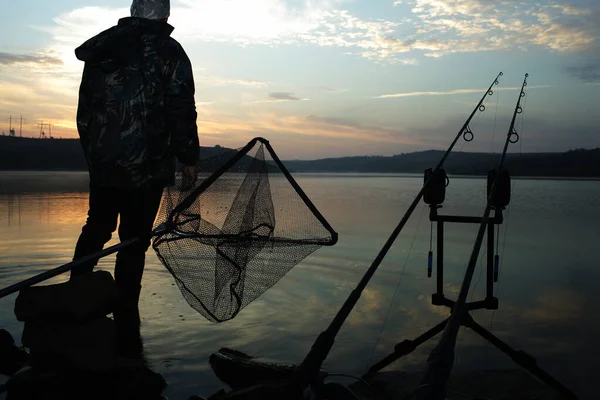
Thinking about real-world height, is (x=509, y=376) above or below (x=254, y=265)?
below

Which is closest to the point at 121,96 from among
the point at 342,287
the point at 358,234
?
the point at 342,287

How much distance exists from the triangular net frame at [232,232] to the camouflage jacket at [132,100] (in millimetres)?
466

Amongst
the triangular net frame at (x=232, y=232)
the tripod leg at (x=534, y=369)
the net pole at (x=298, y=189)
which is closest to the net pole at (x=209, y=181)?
the triangular net frame at (x=232, y=232)

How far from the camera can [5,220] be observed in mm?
15703

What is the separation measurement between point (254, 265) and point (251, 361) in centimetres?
106

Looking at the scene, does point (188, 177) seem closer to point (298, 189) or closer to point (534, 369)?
point (298, 189)

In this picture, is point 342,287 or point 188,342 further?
point 342,287

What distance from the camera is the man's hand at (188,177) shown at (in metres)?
4.94

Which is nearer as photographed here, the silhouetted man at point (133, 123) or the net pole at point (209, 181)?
the silhouetted man at point (133, 123)

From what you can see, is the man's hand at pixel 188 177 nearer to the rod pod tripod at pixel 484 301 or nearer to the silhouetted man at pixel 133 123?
the silhouetted man at pixel 133 123

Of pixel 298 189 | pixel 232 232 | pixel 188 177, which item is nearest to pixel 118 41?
pixel 188 177

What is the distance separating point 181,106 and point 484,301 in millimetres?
3045

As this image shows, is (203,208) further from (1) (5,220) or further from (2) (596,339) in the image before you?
(1) (5,220)

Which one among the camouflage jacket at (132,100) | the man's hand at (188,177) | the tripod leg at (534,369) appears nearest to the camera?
the tripod leg at (534,369)
